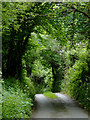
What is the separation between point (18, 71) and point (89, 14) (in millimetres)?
6983

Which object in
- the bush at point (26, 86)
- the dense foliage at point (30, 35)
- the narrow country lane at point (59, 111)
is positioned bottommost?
the narrow country lane at point (59, 111)

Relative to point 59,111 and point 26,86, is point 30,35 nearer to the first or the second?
point 26,86

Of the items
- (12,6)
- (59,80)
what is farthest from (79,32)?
(59,80)

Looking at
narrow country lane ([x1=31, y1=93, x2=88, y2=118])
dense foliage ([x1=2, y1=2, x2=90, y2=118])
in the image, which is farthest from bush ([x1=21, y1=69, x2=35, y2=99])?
narrow country lane ([x1=31, y1=93, x2=88, y2=118])

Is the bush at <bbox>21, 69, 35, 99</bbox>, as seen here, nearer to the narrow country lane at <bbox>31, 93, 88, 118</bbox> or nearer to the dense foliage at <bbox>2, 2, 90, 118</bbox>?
the dense foliage at <bbox>2, 2, 90, 118</bbox>

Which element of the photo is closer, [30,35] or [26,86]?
[30,35]

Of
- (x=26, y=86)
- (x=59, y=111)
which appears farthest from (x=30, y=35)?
(x=59, y=111)

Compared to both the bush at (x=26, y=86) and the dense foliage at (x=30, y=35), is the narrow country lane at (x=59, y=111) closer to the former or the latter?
the dense foliage at (x=30, y=35)

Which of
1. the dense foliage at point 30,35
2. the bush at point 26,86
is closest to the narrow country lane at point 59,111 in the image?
the dense foliage at point 30,35

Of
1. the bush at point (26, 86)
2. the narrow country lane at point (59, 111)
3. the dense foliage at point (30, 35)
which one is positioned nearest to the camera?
the dense foliage at point (30, 35)

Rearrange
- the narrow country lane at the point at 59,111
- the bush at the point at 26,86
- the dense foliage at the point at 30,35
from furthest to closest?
1. the bush at the point at 26,86
2. the narrow country lane at the point at 59,111
3. the dense foliage at the point at 30,35

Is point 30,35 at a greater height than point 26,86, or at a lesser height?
greater

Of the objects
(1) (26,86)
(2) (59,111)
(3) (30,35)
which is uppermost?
(3) (30,35)

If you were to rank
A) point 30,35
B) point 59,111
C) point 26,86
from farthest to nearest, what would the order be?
point 26,86 → point 30,35 → point 59,111
